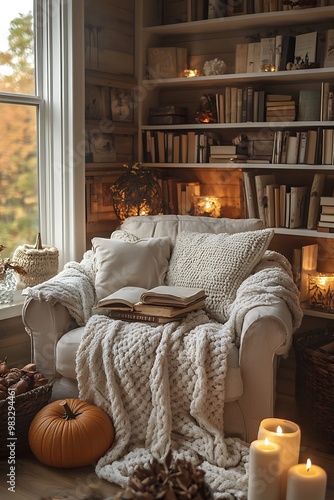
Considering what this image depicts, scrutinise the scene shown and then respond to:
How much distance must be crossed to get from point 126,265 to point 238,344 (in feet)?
2.43

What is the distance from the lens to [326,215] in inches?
137

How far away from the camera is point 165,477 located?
1615mm

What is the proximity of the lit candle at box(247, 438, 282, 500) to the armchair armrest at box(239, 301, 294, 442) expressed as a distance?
0.50m

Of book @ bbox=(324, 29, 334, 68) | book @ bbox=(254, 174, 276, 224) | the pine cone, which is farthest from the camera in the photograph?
book @ bbox=(254, 174, 276, 224)

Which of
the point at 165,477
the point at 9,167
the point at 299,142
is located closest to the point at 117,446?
the point at 165,477

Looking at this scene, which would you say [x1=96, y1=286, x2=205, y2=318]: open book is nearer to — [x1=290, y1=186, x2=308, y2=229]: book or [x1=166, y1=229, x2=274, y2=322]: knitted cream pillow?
[x1=166, y1=229, x2=274, y2=322]: knitted cream pillow

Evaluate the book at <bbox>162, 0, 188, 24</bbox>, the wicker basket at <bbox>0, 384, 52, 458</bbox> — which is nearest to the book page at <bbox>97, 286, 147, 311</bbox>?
the wicker basket at <bbox>0, 384, 52, 458</bbox>

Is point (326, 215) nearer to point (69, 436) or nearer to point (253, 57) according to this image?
point (253, 57)

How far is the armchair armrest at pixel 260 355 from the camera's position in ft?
8.20

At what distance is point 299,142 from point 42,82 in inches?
57.9

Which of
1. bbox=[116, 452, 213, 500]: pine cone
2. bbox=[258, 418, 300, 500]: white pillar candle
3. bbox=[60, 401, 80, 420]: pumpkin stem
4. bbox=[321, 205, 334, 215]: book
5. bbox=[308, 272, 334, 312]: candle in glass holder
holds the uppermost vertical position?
bbox=[321, 205, 334, 215]: book

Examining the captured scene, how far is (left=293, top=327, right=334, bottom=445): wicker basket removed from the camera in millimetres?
2785

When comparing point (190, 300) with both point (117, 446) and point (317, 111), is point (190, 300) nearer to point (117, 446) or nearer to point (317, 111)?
point (117, 446)

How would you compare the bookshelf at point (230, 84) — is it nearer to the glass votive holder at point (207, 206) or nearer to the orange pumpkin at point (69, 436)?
the glass votive holder at point (207, 206)
